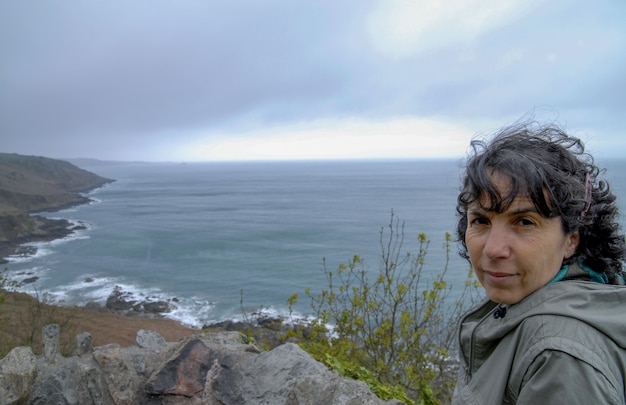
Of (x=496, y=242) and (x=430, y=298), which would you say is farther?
(x=430, y=298)

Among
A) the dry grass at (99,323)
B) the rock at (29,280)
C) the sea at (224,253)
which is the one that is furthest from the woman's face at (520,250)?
the rock at (29,280)

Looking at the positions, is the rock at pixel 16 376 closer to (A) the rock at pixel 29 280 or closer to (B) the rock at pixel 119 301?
(B) the rock at pixel 119 301

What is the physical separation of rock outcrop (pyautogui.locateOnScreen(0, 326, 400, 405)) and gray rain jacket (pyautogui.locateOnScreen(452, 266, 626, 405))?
1.63 metres

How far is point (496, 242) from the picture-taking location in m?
1.51

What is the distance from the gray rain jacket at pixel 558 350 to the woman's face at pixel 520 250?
75mm

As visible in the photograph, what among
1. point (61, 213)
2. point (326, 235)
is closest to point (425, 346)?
point (326, 235)

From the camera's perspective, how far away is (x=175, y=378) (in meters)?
3.17

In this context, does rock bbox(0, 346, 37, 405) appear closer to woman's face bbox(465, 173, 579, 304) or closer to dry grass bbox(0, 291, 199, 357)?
woman's face bbox(465, 173, 579, 304)

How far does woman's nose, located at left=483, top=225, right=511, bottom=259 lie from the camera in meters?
1.49

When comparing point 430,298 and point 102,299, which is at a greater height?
point 430,298

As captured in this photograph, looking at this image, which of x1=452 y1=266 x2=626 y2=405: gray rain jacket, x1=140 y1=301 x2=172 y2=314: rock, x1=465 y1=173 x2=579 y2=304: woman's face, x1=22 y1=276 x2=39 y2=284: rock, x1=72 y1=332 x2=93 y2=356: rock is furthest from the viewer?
x1=22 y1=276 x2=39 y2=284: rock

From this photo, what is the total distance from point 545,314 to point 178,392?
272 centimetres

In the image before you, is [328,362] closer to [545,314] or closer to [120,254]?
[545,314]

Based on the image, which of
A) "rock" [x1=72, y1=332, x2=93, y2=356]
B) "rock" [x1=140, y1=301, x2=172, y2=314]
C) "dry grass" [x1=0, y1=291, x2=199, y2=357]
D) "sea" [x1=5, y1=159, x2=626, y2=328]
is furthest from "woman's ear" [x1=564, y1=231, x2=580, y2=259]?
"rock" [x1=140, y1=301, x2=172, y2=314]
